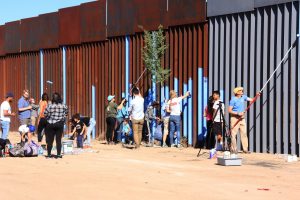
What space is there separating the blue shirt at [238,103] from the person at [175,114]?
97.4 inches

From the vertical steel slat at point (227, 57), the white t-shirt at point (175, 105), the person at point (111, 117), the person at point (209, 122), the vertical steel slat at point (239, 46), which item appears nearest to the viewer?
the vertical steel slat at point (239, 46)

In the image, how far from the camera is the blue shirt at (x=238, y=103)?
60.4 ft

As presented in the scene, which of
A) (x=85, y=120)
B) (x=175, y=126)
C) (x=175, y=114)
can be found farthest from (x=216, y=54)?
(x=85, y=120)

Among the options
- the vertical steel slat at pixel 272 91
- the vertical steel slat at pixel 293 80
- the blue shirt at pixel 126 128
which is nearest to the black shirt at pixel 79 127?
the blue shirt at pixel 126 128

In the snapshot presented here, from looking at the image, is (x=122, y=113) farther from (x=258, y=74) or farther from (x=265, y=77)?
(x=265, y=77)

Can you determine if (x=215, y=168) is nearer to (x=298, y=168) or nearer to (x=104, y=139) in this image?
(x=298, y=168)

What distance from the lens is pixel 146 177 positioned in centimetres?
1342

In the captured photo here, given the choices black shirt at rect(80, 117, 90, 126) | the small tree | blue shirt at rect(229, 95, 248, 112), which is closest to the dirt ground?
blue shirt at rect(229, 95, 248, 112)

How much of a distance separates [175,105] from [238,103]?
109 inches

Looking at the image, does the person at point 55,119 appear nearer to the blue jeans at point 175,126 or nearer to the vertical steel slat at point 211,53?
the blue jeans at point 175,126

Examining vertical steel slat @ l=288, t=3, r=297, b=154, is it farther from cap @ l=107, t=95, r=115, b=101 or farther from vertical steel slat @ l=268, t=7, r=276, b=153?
cap @ l=107, t=95, r=115, b=101

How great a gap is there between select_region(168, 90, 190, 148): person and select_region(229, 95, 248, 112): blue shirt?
2.47m

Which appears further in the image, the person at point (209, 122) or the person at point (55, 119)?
the person at point (209, 122)

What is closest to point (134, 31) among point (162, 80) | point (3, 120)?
point (162, 80)
